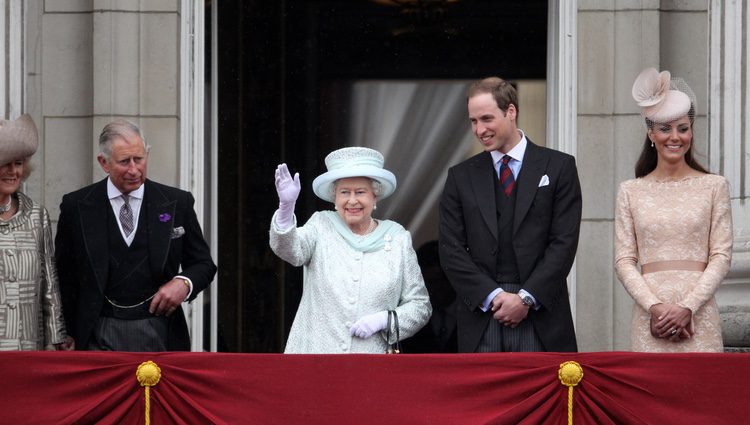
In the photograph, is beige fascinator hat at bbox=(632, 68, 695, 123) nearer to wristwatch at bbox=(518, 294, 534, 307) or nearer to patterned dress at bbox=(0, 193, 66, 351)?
wristwatch at bbox=(518, 294, 534, 307)

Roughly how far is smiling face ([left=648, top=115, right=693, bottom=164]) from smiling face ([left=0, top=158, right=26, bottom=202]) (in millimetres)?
3026

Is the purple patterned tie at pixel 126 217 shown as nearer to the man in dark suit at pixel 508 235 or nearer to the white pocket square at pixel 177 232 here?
the white pocket square at pixel 177 232

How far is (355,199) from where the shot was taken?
276 inches

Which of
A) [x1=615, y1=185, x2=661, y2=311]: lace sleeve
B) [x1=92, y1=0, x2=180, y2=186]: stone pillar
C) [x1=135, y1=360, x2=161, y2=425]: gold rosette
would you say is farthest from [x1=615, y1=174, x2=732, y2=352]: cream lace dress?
[x1=92, y1=0, x2=180, y2=186]: stone pillar

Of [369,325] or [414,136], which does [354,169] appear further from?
[414,136]

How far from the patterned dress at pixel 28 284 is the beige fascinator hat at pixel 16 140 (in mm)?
220

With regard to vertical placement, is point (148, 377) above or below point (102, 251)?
below

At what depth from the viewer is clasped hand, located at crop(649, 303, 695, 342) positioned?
21.8ft

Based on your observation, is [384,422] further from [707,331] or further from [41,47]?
[41,47]

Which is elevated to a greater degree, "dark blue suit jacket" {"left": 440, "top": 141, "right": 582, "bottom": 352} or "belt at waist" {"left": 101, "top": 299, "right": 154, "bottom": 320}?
"dark blue suit jacket" {"left": 440, "top": 141, "right": 582, "bottom": 352}

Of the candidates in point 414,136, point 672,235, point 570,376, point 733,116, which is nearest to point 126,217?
→ point 570,376

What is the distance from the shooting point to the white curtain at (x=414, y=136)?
11.0m

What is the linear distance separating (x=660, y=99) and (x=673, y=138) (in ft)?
0.63

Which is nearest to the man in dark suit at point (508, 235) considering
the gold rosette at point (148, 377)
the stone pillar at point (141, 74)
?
the gold rosette at point (148, 377)
